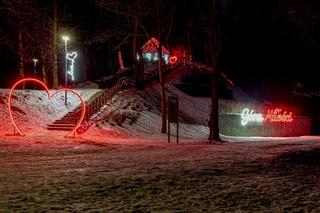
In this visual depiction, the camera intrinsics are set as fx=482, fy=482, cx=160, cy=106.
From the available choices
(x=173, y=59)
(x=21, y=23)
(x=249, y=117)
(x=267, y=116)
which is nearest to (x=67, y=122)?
(x=21, y=23)

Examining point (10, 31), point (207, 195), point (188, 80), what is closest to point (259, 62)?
point (188, 80)

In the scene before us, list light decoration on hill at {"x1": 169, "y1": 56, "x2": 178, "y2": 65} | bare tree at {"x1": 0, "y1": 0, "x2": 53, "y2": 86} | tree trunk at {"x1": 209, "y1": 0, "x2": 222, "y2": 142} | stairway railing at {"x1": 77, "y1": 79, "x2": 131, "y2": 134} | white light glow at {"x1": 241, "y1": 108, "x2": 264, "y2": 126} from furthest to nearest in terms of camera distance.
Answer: light decoration on hill at {"x1": 169, "y1": 56, "x2": 178, "y2": 65}, white light glow at {"x1": 241, "y1": 108, "x2": 264, "y2": 126}, stairway railing at {"x1": 77, "y1": 79, "x2": 131, "y2": 134}, tree trunk at {"x1": 209, "y1": 0, "x2": 222, "y2": 142}, bare tree at {"x1": 0, "y1": 0, "x2": 53, "y2": 86}

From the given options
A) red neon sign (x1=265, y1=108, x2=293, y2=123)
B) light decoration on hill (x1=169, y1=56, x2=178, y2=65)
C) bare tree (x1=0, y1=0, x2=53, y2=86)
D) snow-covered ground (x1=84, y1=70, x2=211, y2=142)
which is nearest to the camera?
bare tree (x1=0, y1=0, x2=53, y2=86)

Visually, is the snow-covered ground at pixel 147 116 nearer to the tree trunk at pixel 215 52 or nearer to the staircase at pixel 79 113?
the staircase at pixel 79 113

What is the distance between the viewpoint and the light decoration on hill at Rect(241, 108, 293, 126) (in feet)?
145

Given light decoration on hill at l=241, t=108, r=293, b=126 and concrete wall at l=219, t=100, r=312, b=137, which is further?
light decoration on hill at l=241, t=108, r=293, b=126

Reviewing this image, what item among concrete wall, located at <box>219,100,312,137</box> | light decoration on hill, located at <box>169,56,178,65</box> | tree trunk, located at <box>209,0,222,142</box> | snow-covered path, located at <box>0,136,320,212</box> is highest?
light decoration on hill, located at <box>169,56,178,65</box>

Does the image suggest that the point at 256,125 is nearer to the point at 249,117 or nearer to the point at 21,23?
the point at 249,117

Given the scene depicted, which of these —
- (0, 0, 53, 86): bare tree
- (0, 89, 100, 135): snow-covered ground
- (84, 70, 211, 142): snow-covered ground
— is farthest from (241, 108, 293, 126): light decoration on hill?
(0, 0, 53, 86): bare tree

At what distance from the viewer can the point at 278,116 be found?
47.1 m

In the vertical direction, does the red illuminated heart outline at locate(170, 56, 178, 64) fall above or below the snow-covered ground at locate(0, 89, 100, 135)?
above

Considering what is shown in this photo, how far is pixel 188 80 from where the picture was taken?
Answer: 180 feet

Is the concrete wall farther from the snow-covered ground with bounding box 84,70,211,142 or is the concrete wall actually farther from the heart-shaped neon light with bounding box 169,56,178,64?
the heart-shaped neon light with bounding box 169,56,178,64

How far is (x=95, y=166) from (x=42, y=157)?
3.62m
